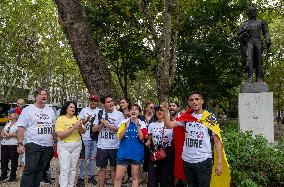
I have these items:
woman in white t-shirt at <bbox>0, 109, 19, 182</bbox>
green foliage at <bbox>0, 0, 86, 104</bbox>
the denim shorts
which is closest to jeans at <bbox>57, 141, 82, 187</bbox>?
the denim shorts

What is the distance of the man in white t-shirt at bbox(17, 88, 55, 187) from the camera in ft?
23.2

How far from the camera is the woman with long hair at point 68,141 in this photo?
7.18 metres

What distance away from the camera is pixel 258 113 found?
11.1 m

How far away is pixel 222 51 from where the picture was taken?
2530 cm

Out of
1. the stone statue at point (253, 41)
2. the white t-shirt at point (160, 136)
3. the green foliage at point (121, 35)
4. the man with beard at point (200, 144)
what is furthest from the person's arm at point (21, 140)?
the green foliage at point (121, 35)

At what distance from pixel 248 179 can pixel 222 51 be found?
758 inches

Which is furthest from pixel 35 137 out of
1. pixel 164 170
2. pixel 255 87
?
pixel 255 87

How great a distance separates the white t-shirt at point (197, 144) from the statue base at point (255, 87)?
6.02 m

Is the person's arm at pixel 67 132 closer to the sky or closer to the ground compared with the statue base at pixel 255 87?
closer to the ground

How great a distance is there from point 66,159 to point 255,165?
3.15 m

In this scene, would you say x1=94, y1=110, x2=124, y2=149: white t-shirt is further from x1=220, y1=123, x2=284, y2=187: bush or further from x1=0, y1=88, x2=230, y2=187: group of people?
x1=220, y1=123, x2=284, y2=187: bush

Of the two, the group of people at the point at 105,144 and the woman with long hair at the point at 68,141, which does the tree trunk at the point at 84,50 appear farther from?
the woman with long hair at the point at 68,141

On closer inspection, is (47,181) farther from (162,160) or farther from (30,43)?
(30,43)

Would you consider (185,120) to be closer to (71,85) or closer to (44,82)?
(44,82)
